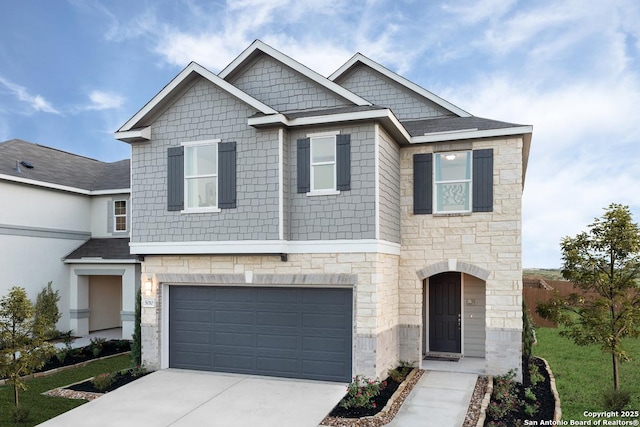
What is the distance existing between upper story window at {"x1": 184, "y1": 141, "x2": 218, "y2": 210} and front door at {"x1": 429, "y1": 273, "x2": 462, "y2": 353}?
6548 mm

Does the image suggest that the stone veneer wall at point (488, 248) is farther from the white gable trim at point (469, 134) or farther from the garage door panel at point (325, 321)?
the garage door panel at point (325, 321)

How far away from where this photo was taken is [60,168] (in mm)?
19344

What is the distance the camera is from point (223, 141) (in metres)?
11.2

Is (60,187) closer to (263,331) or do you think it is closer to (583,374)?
→ (263,331)

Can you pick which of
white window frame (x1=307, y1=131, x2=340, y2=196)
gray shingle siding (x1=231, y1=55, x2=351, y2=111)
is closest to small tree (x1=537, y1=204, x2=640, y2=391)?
white window frame (x1=307, y1=131, x2=340, y2=196)

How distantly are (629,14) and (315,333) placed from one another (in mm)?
11784

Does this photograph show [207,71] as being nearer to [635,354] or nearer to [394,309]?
[394,309]

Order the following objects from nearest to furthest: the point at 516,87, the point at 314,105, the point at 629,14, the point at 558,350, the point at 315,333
Answer: the point at 315,333 → the point at 314,105 → the point at 629,14 → the point at 558,350 → the point at 516,87

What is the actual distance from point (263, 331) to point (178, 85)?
19.8 feet

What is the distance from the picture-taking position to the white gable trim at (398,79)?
1373 centimetres

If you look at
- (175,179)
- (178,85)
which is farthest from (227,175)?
(178,85)

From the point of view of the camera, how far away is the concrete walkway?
8.34 metres

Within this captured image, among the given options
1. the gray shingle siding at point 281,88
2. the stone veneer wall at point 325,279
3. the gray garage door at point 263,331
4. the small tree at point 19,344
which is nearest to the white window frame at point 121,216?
the stone veneer wall at point 325,279

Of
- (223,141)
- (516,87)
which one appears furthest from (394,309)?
(516,87)
